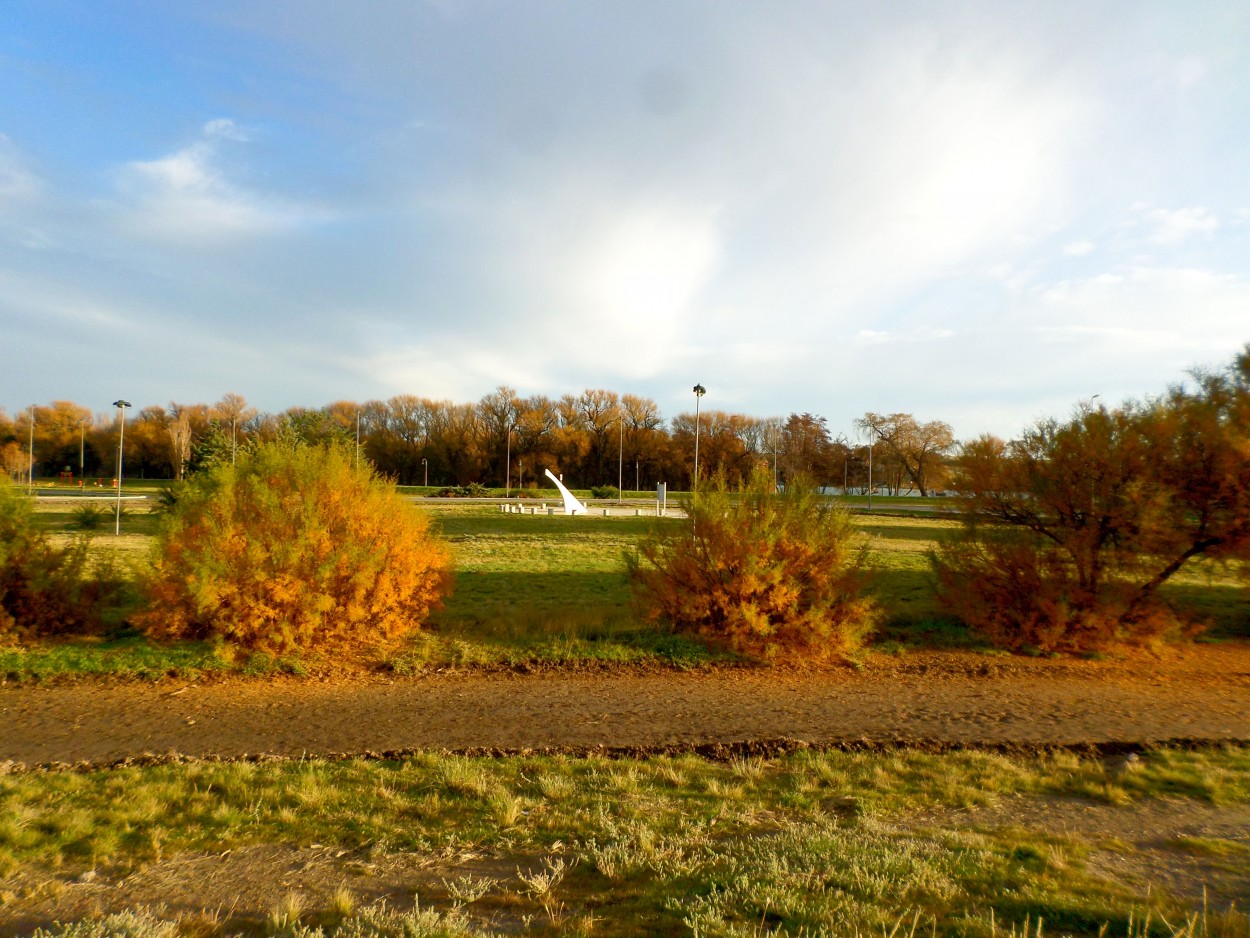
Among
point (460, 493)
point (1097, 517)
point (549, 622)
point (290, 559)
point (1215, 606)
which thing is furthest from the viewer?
point (460, 493)

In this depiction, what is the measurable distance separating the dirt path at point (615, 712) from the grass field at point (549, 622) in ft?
2.10

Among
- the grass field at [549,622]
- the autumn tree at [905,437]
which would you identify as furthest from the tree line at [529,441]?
Answer: the grass field at [549,622]

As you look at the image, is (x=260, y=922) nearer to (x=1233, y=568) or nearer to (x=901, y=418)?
(x=1233, y=568)

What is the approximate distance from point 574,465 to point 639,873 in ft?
246

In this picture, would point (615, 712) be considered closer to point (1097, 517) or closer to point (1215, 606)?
point (1097, 517)

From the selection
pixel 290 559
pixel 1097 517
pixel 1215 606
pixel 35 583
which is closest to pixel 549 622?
pixel 290 559

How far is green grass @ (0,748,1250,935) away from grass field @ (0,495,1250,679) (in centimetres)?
370

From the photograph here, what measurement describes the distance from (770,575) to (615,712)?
10.9 feet

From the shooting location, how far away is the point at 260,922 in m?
3.60

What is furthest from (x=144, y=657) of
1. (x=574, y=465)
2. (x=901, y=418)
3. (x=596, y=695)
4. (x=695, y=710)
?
(x=901, y=418)

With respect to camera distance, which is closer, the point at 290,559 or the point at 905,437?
the point at 290,559

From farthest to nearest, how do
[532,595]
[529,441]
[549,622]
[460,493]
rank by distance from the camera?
[529,441]
[460,493]
[532,595]
[549,622]

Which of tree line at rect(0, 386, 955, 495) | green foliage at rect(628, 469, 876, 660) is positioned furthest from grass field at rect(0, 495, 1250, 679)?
tree line at rect(0, 386, 955, 495)

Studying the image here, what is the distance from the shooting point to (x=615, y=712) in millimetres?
7980
